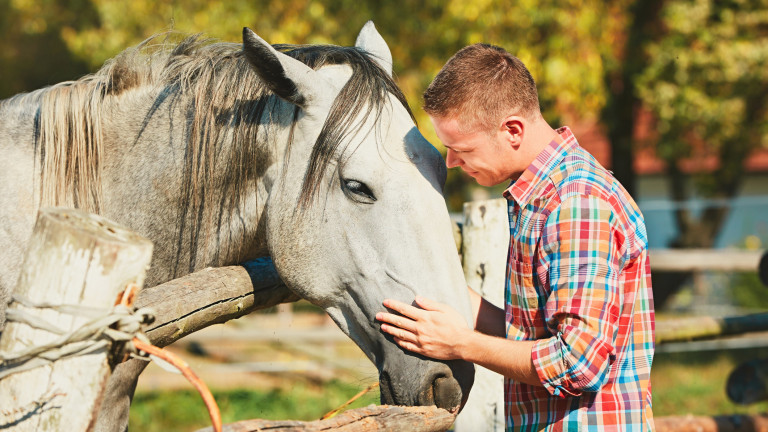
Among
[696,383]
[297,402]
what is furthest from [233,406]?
[696,383]

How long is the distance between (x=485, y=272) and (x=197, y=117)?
134cm

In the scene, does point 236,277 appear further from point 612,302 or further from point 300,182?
point 612,302

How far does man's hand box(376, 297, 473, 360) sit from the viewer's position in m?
1.90

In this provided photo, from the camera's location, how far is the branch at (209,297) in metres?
1.91

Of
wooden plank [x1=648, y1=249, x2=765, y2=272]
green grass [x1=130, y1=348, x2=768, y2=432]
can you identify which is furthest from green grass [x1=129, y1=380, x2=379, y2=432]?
wooden plank [x1=648, y1=249, x2=765, y2=272]

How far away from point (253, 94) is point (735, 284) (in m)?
11.6

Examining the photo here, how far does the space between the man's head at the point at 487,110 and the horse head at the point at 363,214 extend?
0.24 m

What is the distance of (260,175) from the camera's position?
2.33 metres

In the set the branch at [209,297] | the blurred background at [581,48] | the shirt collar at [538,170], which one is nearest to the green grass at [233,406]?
the blurred background at [581,48]

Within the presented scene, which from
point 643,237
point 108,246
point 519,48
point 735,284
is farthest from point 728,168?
point 108,246

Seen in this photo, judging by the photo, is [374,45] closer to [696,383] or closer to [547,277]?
[547,277]

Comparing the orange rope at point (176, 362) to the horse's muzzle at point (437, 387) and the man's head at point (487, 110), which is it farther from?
the man's head at point (487, 110)

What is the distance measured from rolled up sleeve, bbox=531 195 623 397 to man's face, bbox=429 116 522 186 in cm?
27

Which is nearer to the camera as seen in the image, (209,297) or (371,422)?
(371,422)
